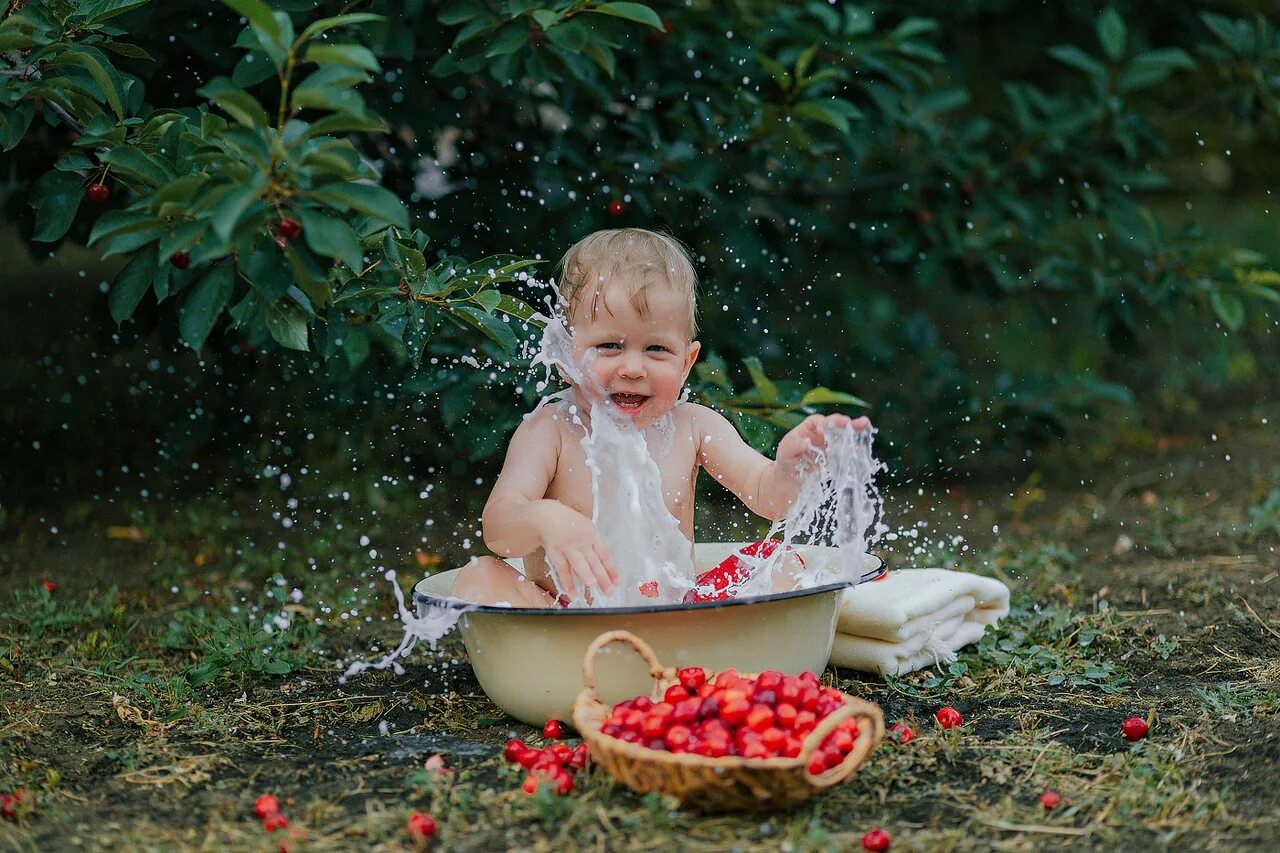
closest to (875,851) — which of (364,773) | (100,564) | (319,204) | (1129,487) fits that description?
(364,773)

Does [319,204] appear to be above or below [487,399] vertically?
above

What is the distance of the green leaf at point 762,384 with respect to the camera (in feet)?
10.1

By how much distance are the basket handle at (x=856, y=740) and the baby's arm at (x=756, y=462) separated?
587 millimetres

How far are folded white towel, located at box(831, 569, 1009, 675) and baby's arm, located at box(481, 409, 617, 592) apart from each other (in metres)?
0.68

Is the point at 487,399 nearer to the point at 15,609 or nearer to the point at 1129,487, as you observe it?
the point at 15,609

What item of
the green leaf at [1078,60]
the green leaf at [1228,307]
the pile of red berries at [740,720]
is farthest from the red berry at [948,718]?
the green leaf at [1078,60]

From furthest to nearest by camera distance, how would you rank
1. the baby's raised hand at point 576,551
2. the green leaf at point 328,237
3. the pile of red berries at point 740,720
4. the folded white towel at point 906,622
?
the folded white towel at point 906,622
the baby's raised hand at point 576,551
the green leaf at point 328,237
the pile of red berries at point 740,720

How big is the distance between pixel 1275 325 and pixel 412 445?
5.12 meters

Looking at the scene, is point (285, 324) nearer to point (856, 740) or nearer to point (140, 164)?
point (140, 164)

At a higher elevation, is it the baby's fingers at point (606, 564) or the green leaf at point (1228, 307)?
the green leaf at point (1228, 307)

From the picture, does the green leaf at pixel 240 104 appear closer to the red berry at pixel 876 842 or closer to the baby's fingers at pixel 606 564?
the baby's fingers at pixel 606 564

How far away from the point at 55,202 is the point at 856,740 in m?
1.87

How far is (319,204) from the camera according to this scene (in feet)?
7.25

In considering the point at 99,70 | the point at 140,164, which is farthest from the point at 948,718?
the point at 99,70
